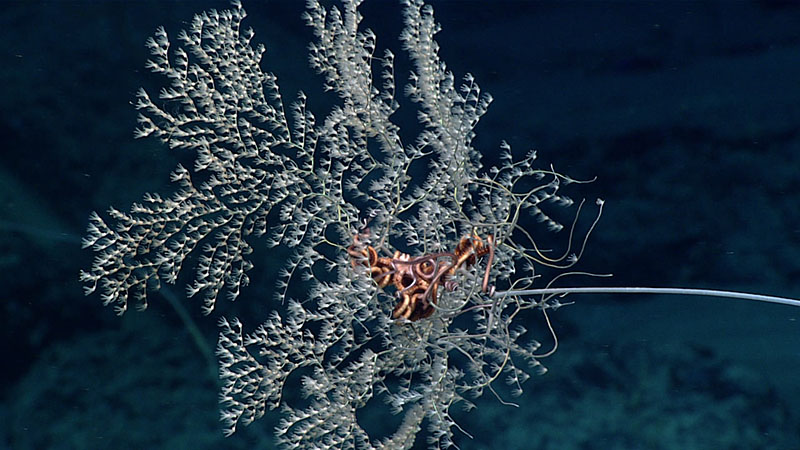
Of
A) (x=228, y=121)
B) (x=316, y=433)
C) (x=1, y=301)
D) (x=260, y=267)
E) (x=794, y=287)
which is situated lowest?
(x=794, y=287)

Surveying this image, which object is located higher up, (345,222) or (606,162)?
(345,222)

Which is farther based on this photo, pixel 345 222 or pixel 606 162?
pixel 606 162

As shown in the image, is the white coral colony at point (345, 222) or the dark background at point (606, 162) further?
the dark background at point (606, 162)

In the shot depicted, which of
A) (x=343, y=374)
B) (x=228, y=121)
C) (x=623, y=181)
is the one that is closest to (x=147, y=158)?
(x=228, y=121)

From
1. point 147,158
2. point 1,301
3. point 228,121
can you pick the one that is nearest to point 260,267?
point 147,158

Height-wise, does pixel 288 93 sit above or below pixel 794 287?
above

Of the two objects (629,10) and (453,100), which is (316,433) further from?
(629,10)

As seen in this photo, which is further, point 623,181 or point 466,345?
point 623,181

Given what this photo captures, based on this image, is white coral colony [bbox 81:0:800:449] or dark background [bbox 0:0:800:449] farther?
dark background [bbox 0:0:800:449]
